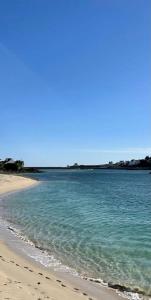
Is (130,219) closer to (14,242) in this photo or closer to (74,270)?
(14,242)

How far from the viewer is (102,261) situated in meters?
17.2

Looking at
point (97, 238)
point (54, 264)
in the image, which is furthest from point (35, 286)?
point (97, 238)

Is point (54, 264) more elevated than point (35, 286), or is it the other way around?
point (35, 286)

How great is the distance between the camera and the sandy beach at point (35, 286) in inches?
411

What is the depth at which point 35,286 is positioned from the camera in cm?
1176

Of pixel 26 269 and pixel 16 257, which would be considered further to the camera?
pixel 16 257

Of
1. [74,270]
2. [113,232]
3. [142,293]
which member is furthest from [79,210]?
[142,293]

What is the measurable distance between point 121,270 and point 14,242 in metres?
7.26

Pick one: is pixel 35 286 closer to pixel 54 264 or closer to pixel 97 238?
pixel 54 264

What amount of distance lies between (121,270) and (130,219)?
15.6m

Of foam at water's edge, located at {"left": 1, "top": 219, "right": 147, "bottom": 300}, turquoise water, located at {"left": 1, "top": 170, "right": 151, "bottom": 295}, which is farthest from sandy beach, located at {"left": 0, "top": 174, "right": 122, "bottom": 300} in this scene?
turquoise water, located at {"left": 1, "top": 170, "right": 151, "bottom": 295}

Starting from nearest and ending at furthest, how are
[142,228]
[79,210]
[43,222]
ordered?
1. [142,228]
2. [43,222]
3. [79,210]

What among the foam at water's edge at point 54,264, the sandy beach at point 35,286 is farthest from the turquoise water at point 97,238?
the sandy beach at point 35,286

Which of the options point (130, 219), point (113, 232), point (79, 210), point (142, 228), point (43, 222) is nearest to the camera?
point (113, 232)
